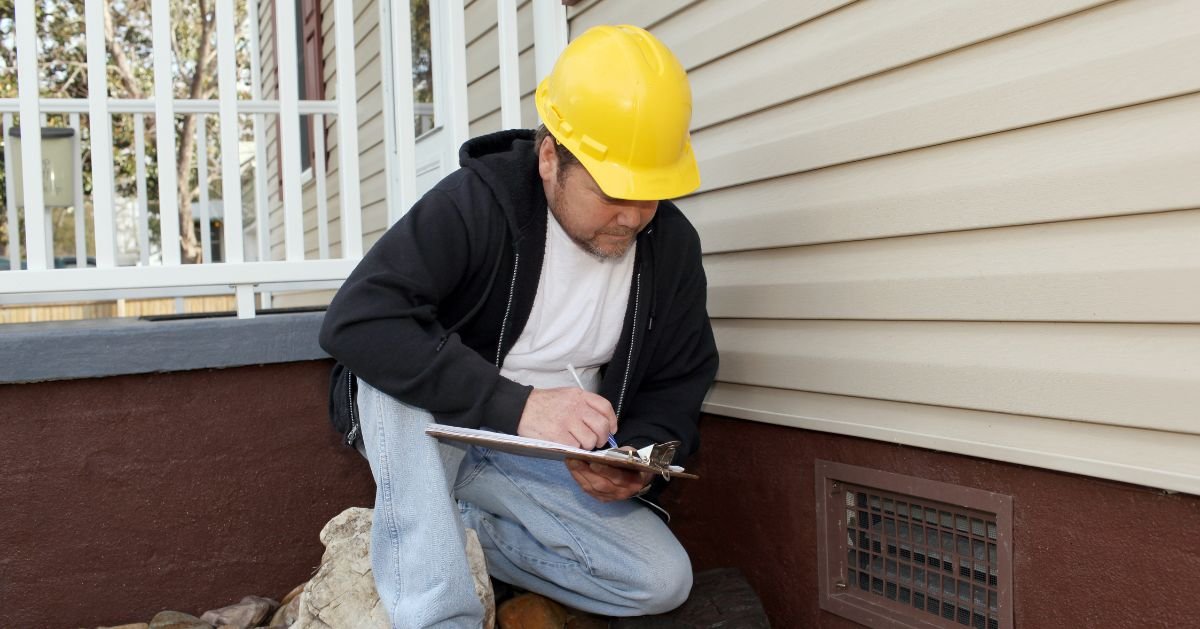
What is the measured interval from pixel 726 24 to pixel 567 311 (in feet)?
3.23

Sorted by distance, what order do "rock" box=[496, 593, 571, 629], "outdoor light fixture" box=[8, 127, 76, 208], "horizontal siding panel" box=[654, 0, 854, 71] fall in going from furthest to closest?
"outdoor light fixture" box=[8, 127, 76, 208], "rock" box=[496, 593, 571, 629], "horizontal siding panel" box=[654, 0, 854, 71]

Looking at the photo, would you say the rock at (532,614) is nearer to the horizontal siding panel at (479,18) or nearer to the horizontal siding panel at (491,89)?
the horizontal siding panel at (491,89)

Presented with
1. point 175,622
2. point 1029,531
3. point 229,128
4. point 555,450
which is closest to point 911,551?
point 1029,531

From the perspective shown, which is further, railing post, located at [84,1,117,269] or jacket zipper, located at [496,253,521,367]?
railing post, located at [84,1,117,269]

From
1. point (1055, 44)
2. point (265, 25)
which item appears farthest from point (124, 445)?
point (265, 25)

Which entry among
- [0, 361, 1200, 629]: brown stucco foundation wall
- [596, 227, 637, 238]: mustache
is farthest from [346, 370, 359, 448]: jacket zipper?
[596, 227, 637, 238]: mustache

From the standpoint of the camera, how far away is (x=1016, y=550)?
225 centimetres

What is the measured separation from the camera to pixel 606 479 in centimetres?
A: 249

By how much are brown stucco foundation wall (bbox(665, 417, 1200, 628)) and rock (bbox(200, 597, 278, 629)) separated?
1.44 m

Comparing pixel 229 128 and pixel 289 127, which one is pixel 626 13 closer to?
pixel 289 127

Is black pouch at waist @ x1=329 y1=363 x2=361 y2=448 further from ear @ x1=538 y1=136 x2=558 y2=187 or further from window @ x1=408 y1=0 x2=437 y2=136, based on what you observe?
window @ x1=408 y1=0 x2=437 y2=136

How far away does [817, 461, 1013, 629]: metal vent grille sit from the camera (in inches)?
92.4

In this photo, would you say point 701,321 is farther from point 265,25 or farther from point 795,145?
point 265,25

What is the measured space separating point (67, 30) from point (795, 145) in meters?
20.0
